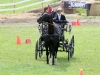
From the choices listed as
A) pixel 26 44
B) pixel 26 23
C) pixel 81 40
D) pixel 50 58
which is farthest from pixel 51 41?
pixel 26 23

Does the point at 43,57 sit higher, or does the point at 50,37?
the point at 50,37

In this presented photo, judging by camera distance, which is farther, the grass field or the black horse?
the black horse

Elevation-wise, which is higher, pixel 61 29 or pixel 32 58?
pixel 61 29

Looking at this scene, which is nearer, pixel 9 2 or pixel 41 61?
pixel 41 61

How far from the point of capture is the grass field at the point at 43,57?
1515 cm

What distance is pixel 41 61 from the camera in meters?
17.4

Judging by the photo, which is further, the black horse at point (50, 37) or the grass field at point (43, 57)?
the black horse at point (50, 37)

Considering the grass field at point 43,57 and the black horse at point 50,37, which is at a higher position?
the black horse at point 50,37

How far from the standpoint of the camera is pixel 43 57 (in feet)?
61.5

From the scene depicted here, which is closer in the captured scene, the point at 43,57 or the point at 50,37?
the point at 50,37

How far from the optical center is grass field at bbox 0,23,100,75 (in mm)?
15148

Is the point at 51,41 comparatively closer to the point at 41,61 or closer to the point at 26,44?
the point at 41,61

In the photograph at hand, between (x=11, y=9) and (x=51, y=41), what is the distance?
26.5m

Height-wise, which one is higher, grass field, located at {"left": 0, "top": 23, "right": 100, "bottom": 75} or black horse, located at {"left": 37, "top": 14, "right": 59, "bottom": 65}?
black horse, located at {"left": 37, "top": 14, "right": 59, "bottom": 65}
